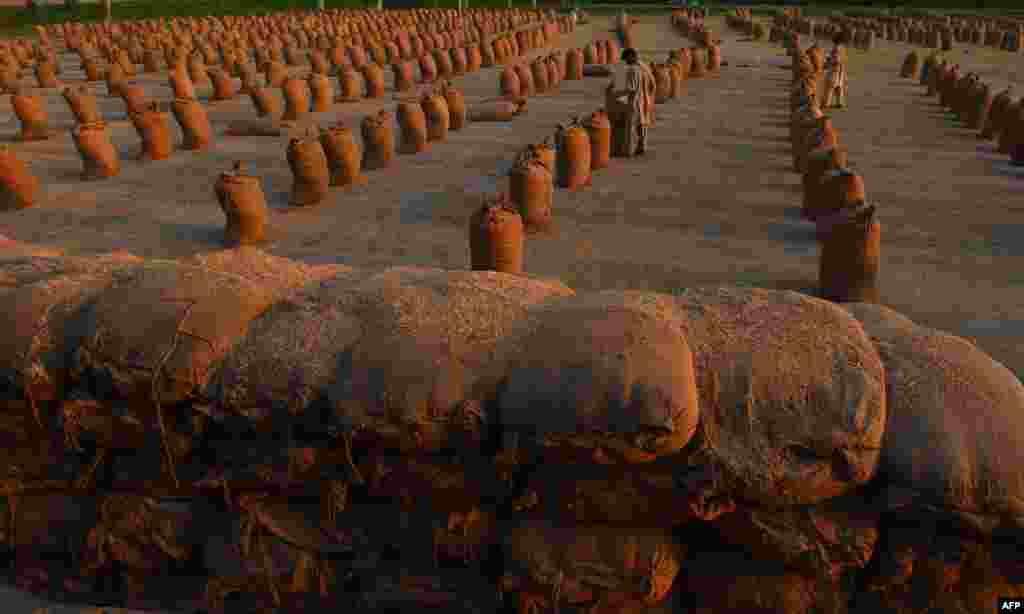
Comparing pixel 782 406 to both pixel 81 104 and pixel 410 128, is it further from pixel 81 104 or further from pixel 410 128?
pixel 81 104

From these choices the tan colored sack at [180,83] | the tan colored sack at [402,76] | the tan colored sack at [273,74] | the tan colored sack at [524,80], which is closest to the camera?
the tan colored sack at [180,83]

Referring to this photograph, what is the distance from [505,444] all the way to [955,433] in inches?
66.1

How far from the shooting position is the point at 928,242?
9031 mm

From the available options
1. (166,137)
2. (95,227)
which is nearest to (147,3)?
(166,137)

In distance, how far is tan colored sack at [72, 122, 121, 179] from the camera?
11.5 metres

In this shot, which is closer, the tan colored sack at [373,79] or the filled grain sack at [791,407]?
the filled grain sack at [791,407]

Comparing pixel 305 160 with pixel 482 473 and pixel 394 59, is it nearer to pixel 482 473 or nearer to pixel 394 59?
pixel 482 473

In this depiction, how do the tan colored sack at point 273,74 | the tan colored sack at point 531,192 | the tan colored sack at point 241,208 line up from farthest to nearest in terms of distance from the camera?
the tan colored sack at point 273,74
the tan colored sack at point 531,192
the tan colored sack at point 241,208

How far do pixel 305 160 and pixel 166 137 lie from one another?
4.03 metres

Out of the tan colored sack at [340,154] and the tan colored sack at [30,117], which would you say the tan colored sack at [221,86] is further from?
the tan colored sack at [340,154]

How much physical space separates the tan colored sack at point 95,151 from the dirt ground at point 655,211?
246 millimetres

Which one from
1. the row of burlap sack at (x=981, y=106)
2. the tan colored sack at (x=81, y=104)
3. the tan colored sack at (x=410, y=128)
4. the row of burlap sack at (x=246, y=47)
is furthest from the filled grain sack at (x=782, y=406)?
the row of burlap sack at (x=246, y=47)

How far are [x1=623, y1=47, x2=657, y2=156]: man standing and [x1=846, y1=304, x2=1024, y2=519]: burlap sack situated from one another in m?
9.77

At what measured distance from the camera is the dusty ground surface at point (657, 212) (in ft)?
26.1
